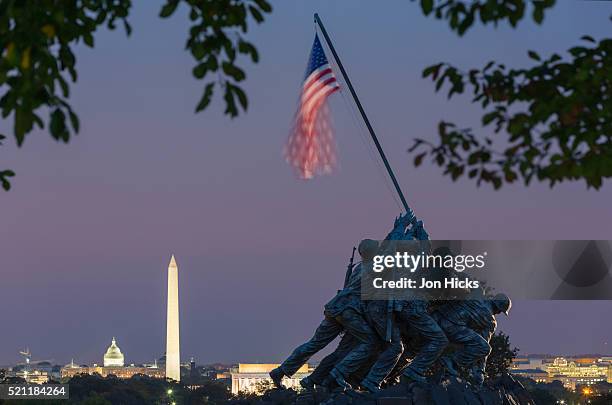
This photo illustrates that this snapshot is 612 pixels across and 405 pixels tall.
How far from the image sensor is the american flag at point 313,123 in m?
24.3

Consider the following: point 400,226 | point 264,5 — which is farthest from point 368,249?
point 264,5

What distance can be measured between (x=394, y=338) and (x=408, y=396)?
1.19 m

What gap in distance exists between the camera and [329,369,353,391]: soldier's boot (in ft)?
77.3

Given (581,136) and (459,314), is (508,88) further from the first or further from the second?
(459,314)

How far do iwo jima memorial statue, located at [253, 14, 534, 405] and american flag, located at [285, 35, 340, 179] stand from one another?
23mm

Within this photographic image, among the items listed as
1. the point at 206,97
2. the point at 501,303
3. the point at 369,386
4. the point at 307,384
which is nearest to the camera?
the point at 206,97

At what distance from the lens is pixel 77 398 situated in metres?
88.2

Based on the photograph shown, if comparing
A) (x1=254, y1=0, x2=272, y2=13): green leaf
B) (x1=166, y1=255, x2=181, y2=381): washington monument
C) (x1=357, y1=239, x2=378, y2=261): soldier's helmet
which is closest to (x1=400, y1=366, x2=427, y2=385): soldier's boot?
(x1=357, y1=239, x2=378, y2=261): soldier's helmet

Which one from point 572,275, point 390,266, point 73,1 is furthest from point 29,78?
point 572,275

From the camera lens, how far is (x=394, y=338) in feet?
77.0

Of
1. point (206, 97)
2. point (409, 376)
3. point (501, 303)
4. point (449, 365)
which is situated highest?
point (501, 303)

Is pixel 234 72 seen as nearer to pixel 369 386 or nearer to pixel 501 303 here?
pixel 369 386

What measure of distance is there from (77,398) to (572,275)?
5591 centimetres

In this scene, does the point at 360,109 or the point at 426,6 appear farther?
the point at 360,109
